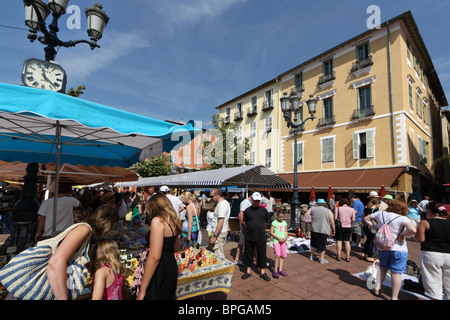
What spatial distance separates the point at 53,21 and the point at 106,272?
4620mm

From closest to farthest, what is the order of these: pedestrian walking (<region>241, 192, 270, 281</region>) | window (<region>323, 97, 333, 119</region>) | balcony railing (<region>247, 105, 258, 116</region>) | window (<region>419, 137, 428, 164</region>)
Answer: pedestrian walking (<region>241, 192, 270, 281</region>) < window (<region>419, 137, 428, 164</region>) < window (<region>323, 97, 333, 119</region>) < balcony railing (<region>247, 105, 258, 116</region>)

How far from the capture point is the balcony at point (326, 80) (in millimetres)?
18609

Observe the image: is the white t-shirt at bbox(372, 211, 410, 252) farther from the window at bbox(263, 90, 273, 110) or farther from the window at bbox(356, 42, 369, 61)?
the window at bbox(263, 90, 273, 110)

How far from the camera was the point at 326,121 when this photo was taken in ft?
61.5

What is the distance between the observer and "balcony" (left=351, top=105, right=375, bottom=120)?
15948 millimetres

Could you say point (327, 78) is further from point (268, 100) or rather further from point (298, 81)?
point (268, 100)

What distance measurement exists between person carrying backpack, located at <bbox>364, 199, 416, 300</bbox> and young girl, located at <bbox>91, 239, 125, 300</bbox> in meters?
3.85

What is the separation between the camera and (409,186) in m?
14.3

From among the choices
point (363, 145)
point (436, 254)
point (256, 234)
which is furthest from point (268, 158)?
point (436, 254)

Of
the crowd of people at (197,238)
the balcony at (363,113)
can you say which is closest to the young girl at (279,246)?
the crowd of people at (197,238)

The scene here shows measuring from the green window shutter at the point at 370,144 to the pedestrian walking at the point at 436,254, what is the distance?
44.8 ft

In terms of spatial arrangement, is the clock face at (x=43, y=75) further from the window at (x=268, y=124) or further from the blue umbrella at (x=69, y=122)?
the window at (x=268, y=124)

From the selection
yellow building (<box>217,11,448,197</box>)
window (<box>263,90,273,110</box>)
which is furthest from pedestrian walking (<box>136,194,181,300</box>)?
window (<box>263,90,273,110</box>)

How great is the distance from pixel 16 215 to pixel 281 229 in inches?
179
